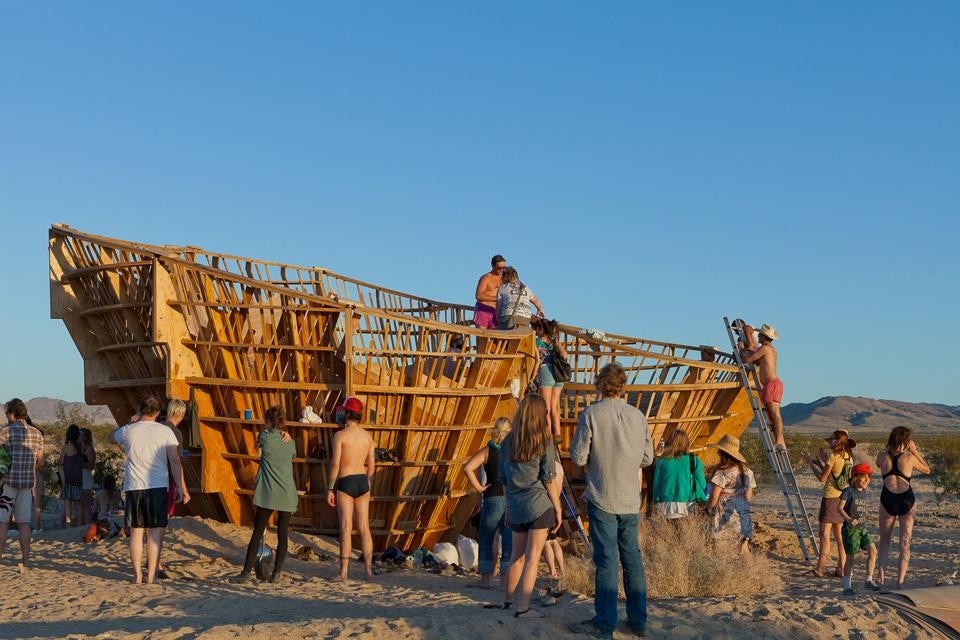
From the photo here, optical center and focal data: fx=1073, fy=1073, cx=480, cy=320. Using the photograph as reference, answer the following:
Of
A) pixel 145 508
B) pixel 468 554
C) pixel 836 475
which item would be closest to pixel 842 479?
pixel 836 475

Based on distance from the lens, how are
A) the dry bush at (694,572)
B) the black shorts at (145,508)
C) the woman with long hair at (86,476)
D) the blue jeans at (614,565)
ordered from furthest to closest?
the woman with long hair at (86,476), the black shorts at (145,508), the dry bush at (694,572), the blue jeans at (614,565)

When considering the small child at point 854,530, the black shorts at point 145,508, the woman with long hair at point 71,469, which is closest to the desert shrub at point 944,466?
the small child at point 854,530

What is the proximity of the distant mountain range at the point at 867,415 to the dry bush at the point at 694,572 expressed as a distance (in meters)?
98.0

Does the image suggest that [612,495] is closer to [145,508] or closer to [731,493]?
[145,508]

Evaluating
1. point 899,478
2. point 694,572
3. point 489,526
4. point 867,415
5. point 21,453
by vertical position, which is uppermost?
point 867,415

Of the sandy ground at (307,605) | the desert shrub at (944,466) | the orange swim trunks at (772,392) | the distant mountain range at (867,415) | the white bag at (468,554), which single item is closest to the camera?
the sandy ground at (307,605)

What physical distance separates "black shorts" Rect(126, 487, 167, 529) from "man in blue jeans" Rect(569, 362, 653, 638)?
494 centimetres

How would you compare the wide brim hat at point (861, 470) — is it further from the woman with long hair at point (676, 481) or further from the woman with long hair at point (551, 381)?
the woman with long hair at point (551, 381)

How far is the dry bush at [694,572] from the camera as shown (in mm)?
10758

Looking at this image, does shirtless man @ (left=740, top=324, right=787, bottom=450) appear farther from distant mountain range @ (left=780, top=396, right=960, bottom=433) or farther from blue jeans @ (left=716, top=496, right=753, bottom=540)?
distant mountain range @ (left=780, top=396, right=960, bottom=433)

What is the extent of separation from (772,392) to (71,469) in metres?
10.3

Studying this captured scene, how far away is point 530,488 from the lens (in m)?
8.62

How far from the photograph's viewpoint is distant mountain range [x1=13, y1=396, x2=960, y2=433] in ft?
359

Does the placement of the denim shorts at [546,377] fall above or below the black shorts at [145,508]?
above
